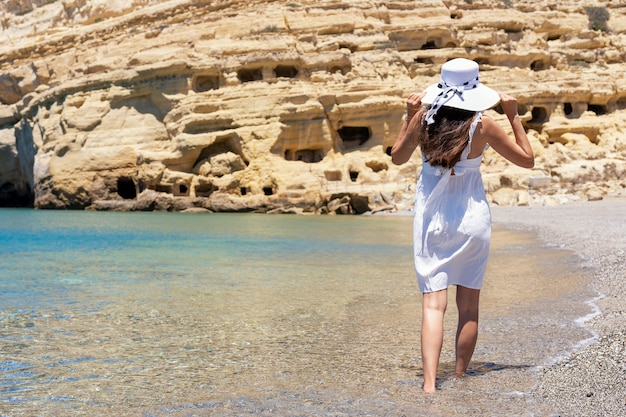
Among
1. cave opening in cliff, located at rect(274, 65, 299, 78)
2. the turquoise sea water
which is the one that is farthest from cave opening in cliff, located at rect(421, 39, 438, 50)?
the turquoise sea water

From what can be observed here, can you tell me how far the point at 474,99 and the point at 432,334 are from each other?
47.9 inches

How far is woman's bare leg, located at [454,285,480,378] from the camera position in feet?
12.5

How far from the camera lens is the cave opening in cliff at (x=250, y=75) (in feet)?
98.7

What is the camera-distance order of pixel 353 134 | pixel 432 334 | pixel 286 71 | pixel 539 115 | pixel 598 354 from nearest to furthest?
pixel 432 334 → pixel 598 354 → pixel 286 71 → pixel 353 134 → pixel 539 115

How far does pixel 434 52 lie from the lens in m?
31.9

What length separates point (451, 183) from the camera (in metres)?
3.72

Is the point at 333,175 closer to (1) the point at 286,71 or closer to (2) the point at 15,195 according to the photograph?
(1) the point at 286,71

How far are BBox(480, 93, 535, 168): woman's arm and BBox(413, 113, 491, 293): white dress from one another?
81mm

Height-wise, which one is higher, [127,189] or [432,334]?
[432,334]

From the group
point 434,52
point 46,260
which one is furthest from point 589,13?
point 46,260

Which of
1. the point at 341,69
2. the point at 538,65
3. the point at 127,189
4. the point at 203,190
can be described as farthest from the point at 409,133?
the point at 538,65

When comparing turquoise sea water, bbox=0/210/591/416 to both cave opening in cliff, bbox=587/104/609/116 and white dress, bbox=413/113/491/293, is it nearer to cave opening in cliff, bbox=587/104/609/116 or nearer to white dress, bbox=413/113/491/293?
A: white dress, bbox=413/113/491/293

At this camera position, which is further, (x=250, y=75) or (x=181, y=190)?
(x=250, y=75)

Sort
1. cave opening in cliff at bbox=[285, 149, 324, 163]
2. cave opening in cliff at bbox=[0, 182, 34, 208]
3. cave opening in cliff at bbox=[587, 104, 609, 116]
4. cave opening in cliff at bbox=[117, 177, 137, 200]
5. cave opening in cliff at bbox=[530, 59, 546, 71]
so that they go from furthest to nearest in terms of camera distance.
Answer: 1. cave opening in cliff at bbox=[0, 182, 34, 208]
2. cave opening in cliff at bbox=[530, 59, 546, 71]
3. cave opening in cliff at bbox=[587, 104, 609, 116]
4. cave opening in cliff at bbox=[117, 177, 137, 200]
5. cave opening in cliff at bbox=[285, 149, 324, 163]
